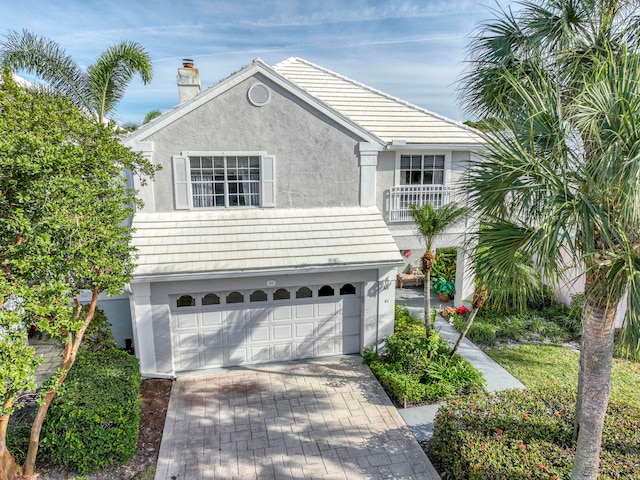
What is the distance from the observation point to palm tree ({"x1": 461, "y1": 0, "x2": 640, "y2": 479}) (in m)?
5.22

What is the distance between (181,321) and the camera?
1150 cm

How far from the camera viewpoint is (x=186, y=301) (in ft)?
37.9

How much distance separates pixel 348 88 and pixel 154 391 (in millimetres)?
11555

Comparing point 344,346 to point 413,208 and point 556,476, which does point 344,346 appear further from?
point 556,476

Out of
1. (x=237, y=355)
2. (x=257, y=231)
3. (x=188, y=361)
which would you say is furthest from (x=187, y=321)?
A: (x=257, y=231)

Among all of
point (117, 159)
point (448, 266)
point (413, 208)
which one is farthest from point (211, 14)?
point (448, 266)

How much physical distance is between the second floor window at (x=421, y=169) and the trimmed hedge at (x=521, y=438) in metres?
7.17

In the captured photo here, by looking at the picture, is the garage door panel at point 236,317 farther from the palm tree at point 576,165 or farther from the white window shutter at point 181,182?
the palm tree at point 576,165

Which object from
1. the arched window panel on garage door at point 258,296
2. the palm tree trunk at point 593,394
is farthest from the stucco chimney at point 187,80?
the palm tree trunk at point 593,394

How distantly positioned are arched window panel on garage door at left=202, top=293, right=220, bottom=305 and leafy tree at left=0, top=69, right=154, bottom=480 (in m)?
3.99

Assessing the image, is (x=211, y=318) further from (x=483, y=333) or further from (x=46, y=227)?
(x=483, y=333)

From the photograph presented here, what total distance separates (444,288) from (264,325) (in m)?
8.78

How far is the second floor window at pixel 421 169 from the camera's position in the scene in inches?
537

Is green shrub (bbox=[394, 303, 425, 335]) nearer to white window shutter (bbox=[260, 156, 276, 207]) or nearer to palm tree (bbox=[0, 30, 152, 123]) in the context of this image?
white window shutter (bbox=[260, 156, 276, 207])
